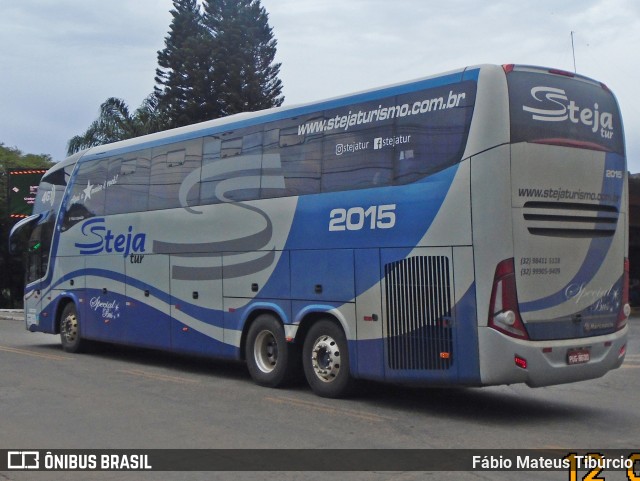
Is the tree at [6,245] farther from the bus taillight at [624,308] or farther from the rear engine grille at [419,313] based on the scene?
the bus taillight at [624,308]

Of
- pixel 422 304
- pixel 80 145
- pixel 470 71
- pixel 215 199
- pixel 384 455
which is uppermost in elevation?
pixel 80 145

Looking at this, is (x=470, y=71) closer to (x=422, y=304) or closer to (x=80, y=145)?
(x=422, y=304)

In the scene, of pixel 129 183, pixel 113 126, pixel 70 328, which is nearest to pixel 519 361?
pixel 129 183

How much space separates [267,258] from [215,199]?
1.61 m

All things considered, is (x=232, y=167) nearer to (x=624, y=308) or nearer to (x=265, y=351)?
(x=265, y=351)

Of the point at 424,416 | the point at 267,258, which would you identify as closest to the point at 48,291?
the point at 267,258

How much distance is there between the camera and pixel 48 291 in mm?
18531

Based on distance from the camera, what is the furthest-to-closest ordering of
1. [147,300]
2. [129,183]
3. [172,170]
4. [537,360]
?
1. [129,183]
2. [147,300]
3. [172,170]
4. [537,360]

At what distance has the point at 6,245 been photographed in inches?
1901

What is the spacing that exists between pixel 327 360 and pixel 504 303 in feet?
9.59

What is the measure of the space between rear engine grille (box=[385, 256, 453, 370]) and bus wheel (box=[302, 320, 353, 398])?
94 cm

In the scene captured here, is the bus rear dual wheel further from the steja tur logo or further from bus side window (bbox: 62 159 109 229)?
bus side window (bbox: 62 159 109 229)

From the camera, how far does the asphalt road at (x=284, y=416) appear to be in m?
8.71

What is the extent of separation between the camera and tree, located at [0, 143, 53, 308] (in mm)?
48312
